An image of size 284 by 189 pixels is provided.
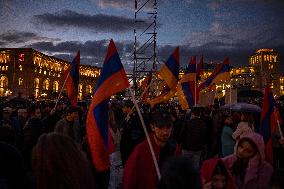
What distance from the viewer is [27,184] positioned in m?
3.68

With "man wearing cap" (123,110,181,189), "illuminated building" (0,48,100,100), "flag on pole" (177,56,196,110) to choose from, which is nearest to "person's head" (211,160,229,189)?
"man wearing cap" (123,110,181,189)

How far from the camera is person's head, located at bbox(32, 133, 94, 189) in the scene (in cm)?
260

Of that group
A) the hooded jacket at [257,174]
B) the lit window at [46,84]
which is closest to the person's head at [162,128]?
the hooded jacket at [257,174]

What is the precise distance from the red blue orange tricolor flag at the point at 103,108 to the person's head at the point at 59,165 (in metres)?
1.81

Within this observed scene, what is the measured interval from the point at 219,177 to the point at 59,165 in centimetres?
178

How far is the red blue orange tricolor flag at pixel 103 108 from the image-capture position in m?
4.66

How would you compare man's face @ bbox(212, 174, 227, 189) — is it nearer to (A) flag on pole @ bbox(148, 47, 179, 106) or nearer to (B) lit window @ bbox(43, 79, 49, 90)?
(A) flag on pole @ bbox(148, 47, 179, 106)

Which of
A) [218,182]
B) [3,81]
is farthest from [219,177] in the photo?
[3,81]

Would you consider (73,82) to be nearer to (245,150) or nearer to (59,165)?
(245,150)

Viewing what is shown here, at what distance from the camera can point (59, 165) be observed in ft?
8.55

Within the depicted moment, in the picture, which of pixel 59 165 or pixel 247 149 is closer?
pixel 59 165

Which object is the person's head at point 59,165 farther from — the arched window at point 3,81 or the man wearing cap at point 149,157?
the arched window at point 3,81

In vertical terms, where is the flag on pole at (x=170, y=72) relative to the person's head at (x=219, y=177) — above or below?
Result: above

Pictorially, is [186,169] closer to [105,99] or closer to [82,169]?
[82,169]
